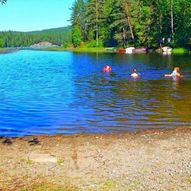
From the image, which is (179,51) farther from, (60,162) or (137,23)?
(60,162)

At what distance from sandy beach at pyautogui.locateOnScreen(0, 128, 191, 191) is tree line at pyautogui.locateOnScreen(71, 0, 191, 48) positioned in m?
72.3

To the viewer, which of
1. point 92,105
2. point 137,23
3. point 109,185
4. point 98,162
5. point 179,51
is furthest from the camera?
point 137,23

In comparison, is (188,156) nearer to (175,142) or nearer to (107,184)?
(175,142)

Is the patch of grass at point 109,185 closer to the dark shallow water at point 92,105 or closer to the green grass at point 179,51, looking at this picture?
the dark shallow water at point 92,105

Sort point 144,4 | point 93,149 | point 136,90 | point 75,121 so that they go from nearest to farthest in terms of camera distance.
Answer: point 93,149 < point 75,121 < point 136,90 < point 144,4

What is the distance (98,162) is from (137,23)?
9708 centimetres

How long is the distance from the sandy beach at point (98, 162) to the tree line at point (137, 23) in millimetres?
72343

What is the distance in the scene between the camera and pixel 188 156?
13.6 m

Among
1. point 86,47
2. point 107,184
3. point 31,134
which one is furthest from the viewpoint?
point 86,47

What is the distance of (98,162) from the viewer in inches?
520

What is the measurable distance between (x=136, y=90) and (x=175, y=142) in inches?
668

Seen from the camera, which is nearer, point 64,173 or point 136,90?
point 64,173

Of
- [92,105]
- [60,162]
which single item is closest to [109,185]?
[60,162]

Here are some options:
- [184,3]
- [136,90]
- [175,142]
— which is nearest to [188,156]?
[175,142]
